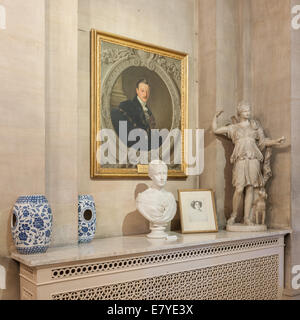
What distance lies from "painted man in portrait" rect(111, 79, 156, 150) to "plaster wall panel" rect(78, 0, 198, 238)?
31 cm

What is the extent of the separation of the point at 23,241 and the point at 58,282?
1.20 feet

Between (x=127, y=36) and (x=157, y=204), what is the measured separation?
1.70 meters

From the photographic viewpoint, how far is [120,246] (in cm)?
287

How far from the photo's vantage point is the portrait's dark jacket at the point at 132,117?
3.45 m

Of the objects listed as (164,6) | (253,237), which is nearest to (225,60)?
(164,6)

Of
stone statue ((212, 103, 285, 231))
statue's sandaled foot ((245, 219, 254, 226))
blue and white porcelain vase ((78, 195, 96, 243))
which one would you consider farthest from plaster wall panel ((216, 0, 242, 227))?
blue and white porcelain vase ((78, 195, 96, 243))

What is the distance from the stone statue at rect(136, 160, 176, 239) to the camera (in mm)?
3158

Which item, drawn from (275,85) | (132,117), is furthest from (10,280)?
(275,85)

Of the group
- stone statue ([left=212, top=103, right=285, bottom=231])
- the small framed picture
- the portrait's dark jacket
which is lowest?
the small framed picture

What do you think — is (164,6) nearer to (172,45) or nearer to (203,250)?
(172,45)

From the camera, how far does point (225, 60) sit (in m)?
4.15

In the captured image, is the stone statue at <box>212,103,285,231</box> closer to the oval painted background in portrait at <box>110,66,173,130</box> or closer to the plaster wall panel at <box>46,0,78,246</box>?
the oval painted background in portrait at <box>110,66,173,130</box>

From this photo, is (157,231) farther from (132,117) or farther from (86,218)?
(132,117)

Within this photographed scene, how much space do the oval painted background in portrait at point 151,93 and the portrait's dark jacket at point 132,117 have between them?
5cm
